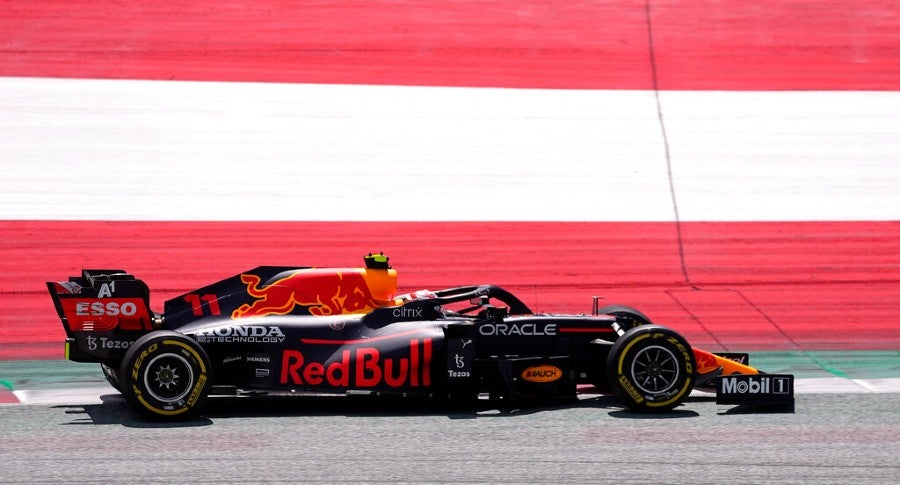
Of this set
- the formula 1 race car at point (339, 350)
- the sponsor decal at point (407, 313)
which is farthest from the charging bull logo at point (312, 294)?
the sponsor decal at point (407, 313)

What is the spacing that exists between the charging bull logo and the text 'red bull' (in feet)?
1.57

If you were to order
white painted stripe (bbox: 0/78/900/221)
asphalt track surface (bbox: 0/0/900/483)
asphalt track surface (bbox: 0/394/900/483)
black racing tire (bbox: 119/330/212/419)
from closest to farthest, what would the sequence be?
Result: asphalt track surface (bbox: 0/394/900/483) < asphalt track surface (bbox: 0/0/900/483) < black racing tire (bbox: 119/330/212/419) < white painted stripe (bbox: 0/78/900/221)

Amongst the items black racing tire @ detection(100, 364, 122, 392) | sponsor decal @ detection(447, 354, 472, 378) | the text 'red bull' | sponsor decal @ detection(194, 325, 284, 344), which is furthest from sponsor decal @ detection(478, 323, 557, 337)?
black racing tire @ detection(100, 364, 122, 392)

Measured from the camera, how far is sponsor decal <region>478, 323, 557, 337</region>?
948cm

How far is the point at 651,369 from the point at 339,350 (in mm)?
2358

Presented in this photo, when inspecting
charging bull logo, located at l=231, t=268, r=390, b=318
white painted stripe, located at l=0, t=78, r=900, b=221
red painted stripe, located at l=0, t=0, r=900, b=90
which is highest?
red painted stripe, located at l=0, t=0, r=900, b=90

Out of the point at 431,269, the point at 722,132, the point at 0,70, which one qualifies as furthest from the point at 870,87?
the point at 0,70

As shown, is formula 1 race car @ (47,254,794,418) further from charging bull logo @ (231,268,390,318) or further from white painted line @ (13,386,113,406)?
white painted line @ (13,386,113,406)

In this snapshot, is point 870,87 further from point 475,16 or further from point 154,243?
point 154,243

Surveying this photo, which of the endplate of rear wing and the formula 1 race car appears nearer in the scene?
the formula 1 race car

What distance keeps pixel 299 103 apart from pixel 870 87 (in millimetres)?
8580

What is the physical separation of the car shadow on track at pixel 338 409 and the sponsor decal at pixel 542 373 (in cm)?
22

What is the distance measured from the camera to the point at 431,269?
14445 mm

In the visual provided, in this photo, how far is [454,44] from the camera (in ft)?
62.4
